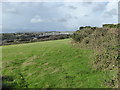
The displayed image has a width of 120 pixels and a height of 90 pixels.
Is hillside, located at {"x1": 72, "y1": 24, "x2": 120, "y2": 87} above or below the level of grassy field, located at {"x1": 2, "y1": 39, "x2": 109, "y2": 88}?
above

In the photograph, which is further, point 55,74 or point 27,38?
point 27,38

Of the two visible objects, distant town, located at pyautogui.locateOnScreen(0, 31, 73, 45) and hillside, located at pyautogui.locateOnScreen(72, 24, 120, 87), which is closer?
hillside, located at pyautogui.locateOnScreen(72, 24, 120, 87)

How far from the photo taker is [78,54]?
16312mm

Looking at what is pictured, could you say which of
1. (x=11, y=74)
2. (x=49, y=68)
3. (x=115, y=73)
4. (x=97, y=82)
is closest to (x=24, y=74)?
(x=11, y=74)

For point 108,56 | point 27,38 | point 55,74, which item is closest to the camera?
point 55,74

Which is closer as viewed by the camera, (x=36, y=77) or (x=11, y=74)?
(x=36, y=77)

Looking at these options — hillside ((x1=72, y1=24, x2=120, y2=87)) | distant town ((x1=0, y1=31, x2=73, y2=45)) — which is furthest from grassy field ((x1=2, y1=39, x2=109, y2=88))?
distant town ((x1=0, y1=31, x2=73, y2=45))

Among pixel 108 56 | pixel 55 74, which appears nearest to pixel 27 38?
pixel 55 74

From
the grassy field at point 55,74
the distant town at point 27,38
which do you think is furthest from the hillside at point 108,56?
the distant town at point 27,38

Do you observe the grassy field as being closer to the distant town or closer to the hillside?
the hillside

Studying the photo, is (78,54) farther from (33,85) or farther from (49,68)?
(33,85)

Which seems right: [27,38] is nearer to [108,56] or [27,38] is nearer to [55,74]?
[55,74]

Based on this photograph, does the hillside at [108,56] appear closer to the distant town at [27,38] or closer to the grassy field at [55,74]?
the grassy field at [55,74]

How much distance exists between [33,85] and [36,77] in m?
1.22
